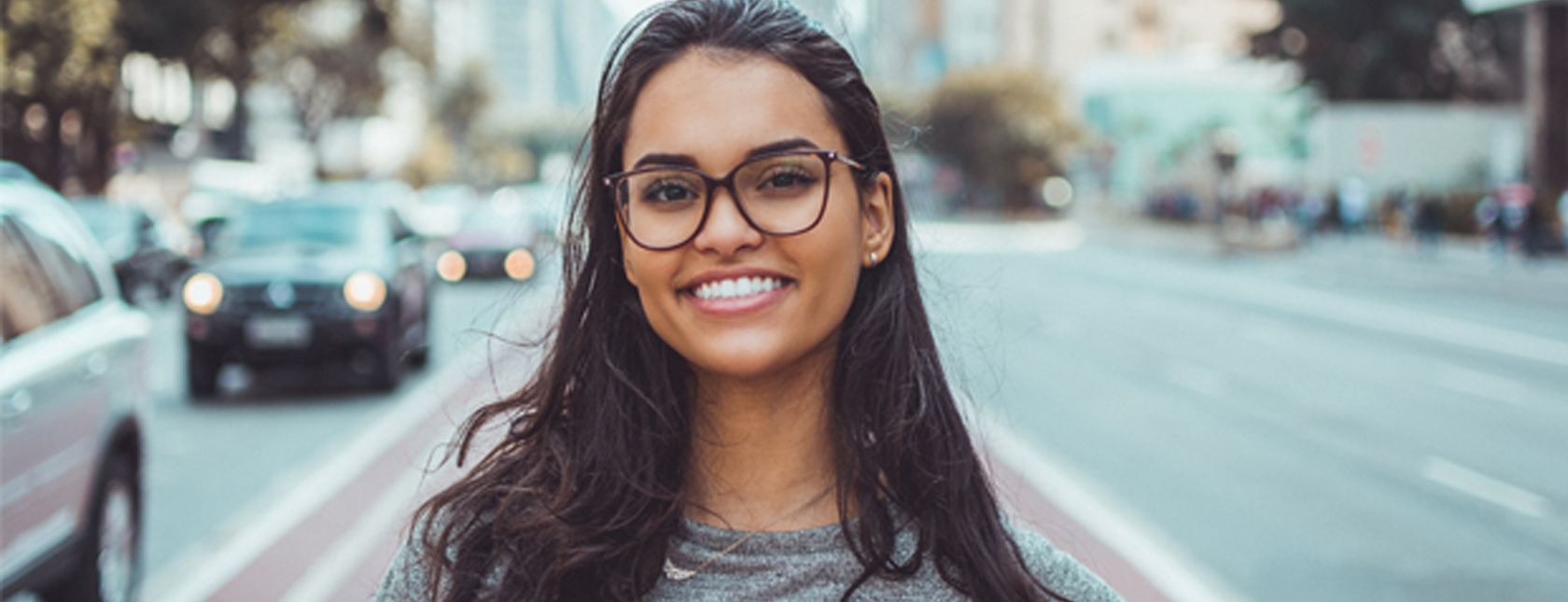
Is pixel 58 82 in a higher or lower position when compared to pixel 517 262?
higher

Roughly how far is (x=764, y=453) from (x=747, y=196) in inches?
13.5

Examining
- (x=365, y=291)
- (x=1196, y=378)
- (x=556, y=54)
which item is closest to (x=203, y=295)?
(x=365, y=291)

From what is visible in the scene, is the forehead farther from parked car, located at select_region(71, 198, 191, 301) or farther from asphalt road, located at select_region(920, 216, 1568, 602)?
parked car, located at select_region(71, 198, 191, 301)

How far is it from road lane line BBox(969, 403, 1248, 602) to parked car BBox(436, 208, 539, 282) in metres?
19.5

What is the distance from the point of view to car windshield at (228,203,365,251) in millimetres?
12438

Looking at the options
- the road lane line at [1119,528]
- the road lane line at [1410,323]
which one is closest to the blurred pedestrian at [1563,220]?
the road lane line at [1410,323]

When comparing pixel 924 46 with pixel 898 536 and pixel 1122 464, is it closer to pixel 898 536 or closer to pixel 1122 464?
pixel 1122 464

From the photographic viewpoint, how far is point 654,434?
1.78 metres

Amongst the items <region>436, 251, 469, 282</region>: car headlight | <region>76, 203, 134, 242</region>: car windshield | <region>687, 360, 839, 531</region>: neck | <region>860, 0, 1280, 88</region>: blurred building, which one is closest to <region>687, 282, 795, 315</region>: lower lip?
<region>687, 360, 839, 531</region>: neck

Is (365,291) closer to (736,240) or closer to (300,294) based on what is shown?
(300,294)

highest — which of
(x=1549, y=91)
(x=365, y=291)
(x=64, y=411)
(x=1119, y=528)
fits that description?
(x=64, y=411)

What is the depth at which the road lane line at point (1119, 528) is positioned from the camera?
6.06 meters

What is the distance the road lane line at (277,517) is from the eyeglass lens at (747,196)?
3.43 ft

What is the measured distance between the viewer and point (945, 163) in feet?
273
